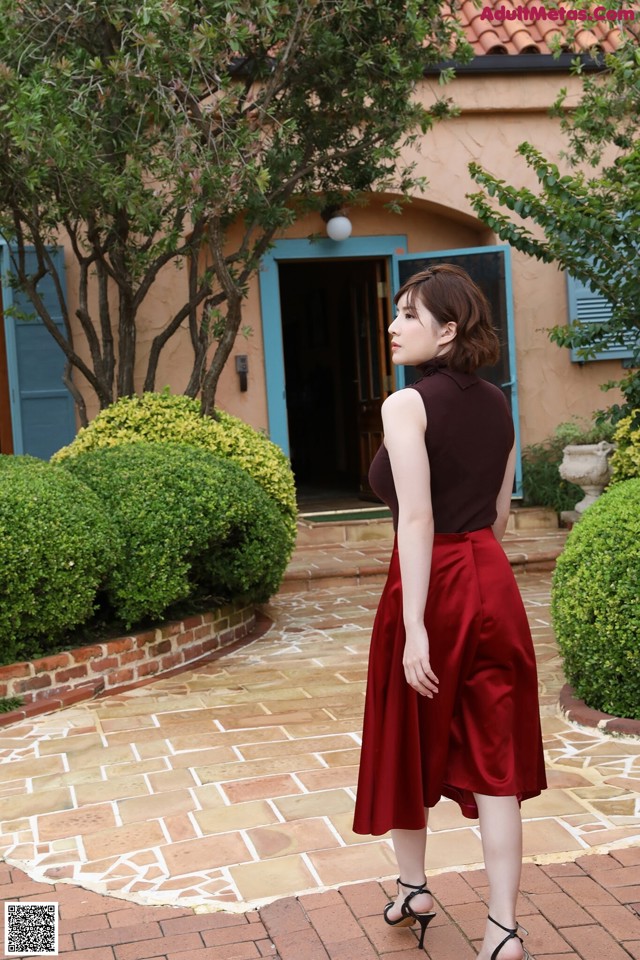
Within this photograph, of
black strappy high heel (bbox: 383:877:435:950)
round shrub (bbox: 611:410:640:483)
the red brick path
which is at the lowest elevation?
the red brick path

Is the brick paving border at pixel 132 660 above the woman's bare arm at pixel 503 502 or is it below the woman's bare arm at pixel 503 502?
below

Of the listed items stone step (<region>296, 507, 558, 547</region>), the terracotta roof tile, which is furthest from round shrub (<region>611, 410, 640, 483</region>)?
the terracotta roof tile

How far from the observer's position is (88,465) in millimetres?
6402

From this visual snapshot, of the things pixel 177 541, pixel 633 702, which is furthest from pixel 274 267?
pixel 633 702

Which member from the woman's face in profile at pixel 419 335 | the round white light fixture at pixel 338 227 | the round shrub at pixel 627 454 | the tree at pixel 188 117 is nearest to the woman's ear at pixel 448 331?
the woman's face in profile at pixel 419 335

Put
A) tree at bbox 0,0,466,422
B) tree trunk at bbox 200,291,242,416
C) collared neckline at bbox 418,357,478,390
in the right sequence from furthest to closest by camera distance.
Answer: tree trunk at bbox 200,291,242,416, tree at bbox 0,0,466,422, collared neckline at bbox 418,357,478,390

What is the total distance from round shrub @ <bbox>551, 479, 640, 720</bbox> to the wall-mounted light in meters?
5.93

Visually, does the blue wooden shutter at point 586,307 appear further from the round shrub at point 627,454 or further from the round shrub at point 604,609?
the round shrub at point 604,609

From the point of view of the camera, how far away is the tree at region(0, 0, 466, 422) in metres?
6.25

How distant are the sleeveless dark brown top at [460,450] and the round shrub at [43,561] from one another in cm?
291

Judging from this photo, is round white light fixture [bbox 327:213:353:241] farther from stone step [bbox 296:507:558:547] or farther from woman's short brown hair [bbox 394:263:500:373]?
woman's short brown hair [bbox 394:263:500:373]

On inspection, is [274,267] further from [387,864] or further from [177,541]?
[387,864]

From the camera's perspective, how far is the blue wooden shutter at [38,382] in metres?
9.32

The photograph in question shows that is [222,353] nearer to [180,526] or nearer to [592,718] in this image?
[180,526]
